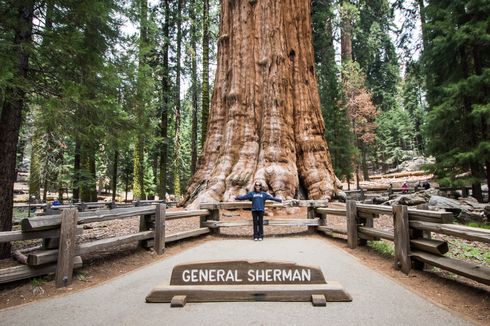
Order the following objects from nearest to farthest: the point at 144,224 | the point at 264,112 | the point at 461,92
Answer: the point at 144,224, the point at 461,92, the point at 264,112

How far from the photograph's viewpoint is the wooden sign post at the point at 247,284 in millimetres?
3977

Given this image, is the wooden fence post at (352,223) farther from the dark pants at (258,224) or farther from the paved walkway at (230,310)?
the paved walkway at (230,310)

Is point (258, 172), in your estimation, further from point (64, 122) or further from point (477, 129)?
point (477, 129)

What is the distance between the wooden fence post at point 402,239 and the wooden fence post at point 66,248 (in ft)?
17.9

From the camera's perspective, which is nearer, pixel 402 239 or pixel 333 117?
pixel 402 239

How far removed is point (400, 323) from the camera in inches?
134

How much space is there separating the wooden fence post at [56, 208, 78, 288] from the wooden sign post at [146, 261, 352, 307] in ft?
5.76

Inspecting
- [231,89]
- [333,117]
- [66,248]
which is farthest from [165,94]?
[66,248]

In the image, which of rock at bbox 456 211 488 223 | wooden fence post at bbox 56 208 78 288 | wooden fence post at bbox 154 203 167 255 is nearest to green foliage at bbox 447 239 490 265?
rock at bbox 456 211 488 223

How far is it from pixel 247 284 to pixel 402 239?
2.97m

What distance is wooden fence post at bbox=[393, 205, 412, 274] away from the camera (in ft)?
17.6

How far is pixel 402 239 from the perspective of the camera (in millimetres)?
5398

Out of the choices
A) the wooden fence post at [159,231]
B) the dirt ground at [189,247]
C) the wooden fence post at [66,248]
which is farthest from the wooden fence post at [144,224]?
the wooden fence post at [66,248]

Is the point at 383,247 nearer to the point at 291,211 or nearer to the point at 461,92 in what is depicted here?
the point at 291,211
